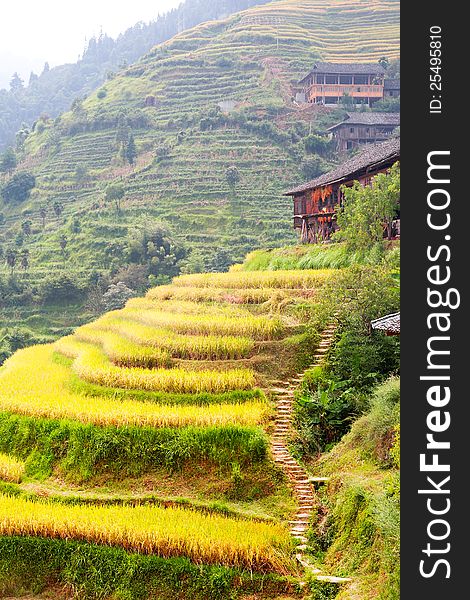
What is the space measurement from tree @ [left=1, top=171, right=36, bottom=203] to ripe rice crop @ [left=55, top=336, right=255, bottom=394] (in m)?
50.1

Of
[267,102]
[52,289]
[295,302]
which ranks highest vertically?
[267,102]

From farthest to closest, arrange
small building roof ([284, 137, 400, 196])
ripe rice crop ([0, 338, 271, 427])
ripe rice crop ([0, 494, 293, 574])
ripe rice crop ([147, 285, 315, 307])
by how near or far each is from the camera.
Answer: small building roof ([284, 137, 400, 196])
ripe rice crop ([147, 285, 315, 307])
ripe rice crop ([0, 338, 271, 427])
ripe rice crop ([0, 494, 293, 574])

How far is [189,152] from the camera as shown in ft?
204

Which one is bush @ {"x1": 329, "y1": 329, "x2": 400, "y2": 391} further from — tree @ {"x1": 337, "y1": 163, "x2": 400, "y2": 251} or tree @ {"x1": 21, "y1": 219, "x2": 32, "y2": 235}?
tree @ {"x1": 21, "y1": 219, "x2": 32, "y2": 235}

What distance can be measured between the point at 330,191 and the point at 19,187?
40801 millimetres

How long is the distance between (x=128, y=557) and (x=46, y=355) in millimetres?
11571

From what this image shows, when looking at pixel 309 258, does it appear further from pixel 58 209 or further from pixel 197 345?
pixel 58 209

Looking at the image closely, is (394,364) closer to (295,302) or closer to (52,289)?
(295,302)

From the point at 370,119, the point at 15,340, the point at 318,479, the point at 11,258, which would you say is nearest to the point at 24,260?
the point at 11,258

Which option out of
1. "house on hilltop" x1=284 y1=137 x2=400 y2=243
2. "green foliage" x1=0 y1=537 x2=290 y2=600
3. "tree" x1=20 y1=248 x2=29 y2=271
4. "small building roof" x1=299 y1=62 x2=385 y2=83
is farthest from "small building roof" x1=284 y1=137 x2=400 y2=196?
"small building roof" x1=299 y1=62 x2=385 y2=83

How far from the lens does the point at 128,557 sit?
11.4 m

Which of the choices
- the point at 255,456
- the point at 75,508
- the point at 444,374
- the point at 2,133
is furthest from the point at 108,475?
the point at 2,133

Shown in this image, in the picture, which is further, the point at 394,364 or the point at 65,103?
the point at 65,103

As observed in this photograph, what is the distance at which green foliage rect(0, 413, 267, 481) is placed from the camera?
13625 mm
